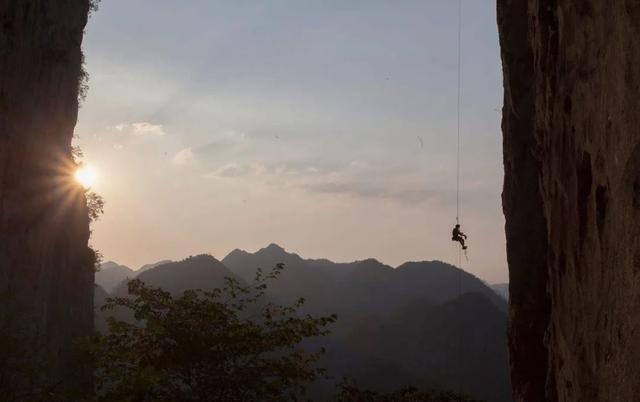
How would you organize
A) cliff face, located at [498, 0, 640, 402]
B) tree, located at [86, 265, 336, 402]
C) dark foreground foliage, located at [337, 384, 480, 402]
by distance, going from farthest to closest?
dark foreground foliage, located at [337, 384, 480, 402] → tree, located at [86, 265, 336, 402] → cliff face, located at [498, 0, 640, 402]

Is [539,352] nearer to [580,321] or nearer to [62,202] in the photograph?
[580,321]

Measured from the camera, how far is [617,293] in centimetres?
718

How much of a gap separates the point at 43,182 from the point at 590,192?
1188 inches

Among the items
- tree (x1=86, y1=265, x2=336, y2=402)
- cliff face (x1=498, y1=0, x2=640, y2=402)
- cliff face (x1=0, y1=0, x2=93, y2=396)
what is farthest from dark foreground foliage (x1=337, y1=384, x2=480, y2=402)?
cliff face (x1=0, y1=0, x2=93, y2=396)

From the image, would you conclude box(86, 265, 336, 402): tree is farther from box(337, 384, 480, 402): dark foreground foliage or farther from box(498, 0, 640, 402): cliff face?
box(337, 384, 480, 402): dark foreground foliage

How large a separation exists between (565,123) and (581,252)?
2.31m

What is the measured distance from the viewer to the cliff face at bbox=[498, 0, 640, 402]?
6668mm

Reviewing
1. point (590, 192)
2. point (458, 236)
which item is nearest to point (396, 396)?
point (458, 236)

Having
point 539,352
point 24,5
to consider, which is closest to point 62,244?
point 24,5

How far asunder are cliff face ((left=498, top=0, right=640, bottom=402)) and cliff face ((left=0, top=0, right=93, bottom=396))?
16.5m

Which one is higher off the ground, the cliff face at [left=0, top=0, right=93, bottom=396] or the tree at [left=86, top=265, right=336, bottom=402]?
the cliff face at [left=0, top=0, right=93, bottom=396]

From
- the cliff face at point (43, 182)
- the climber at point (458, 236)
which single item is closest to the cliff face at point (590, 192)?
the climber at point (458, 236)

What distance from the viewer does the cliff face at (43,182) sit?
27.2m

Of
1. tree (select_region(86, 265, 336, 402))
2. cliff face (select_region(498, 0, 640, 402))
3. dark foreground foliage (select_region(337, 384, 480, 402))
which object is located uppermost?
cliff face (select_region(498, 0, 640, 402))
